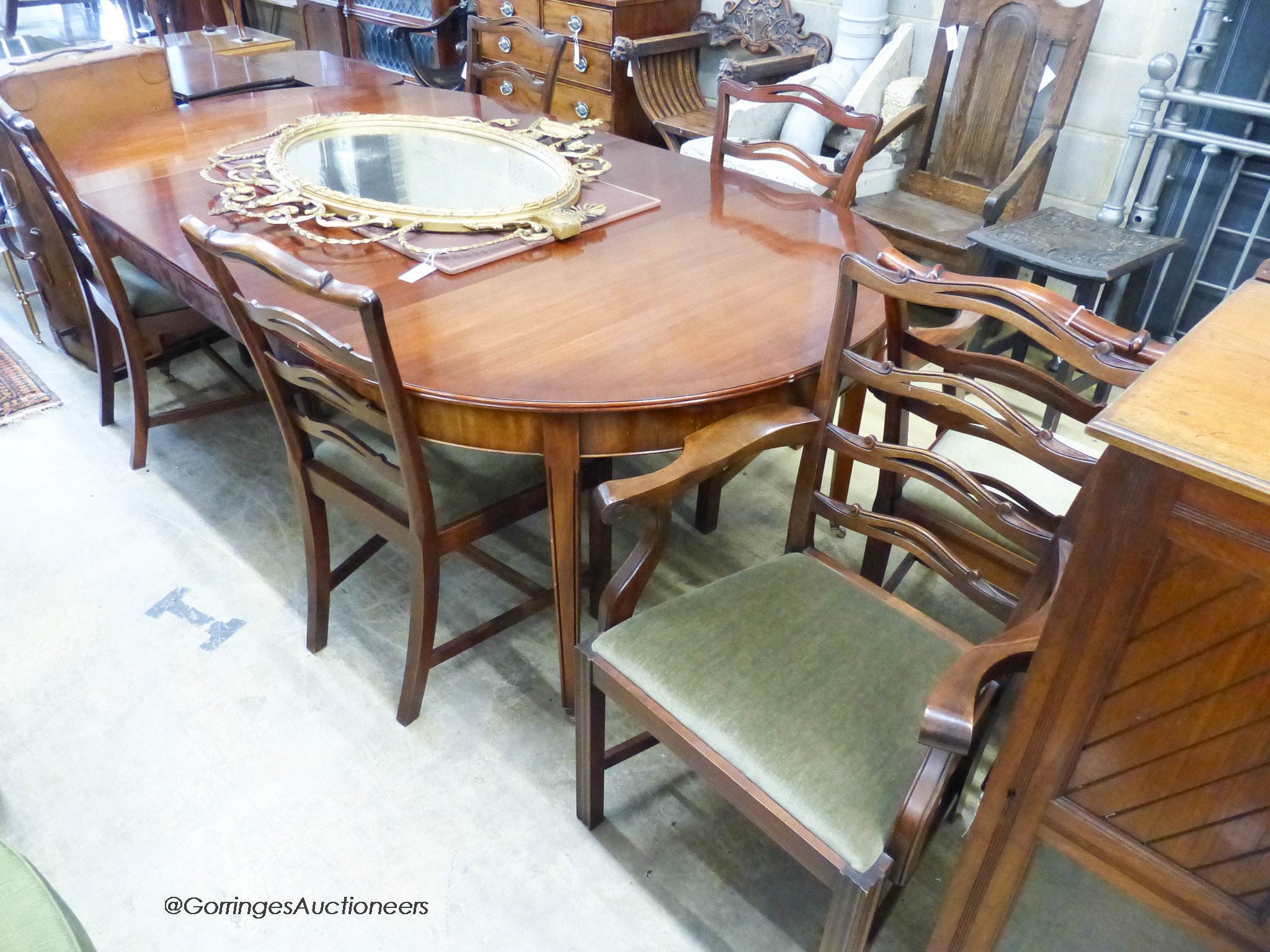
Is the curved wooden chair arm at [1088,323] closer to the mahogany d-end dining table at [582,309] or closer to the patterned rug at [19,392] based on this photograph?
the mahogany d-end dining table at [582,309]

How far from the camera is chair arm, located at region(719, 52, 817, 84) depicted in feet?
10.6

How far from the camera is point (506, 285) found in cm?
160

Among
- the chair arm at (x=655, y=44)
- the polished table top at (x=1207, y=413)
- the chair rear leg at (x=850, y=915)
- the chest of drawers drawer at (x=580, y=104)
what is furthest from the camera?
the chest of drawers drawer at (x=580, y=104)

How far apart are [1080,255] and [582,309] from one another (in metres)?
1.61

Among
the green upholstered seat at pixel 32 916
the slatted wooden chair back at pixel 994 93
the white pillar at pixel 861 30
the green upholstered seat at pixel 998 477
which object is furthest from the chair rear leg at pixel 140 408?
the white pillar at pixel 861 30

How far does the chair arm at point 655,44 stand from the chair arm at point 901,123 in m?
1.05

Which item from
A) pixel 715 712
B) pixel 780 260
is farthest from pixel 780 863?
pixel 780 260

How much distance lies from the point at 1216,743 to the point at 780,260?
1194 mm

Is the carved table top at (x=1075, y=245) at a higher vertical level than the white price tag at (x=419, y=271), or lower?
lower

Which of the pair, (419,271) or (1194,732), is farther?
(419,271)

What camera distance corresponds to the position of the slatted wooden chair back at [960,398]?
3.46ft

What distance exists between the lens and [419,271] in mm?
1636

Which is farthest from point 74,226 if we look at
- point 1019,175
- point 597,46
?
point 1019,175

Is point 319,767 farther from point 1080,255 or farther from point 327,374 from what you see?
point 1080,255
